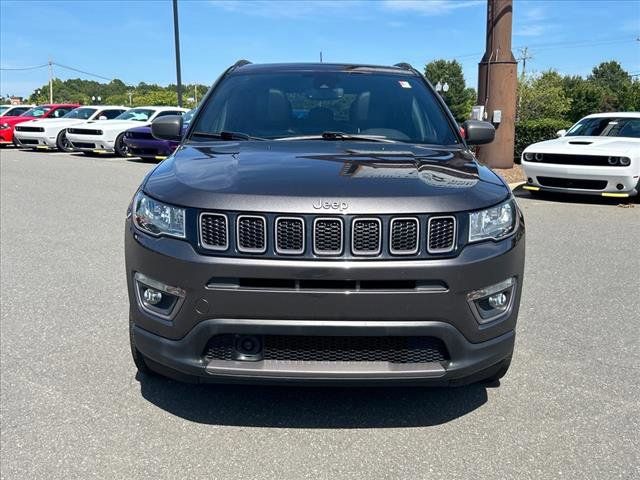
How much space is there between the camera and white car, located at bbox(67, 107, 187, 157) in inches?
753

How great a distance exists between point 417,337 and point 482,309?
12.7 inches

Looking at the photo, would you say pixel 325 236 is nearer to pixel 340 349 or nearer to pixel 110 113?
pixel 340 349

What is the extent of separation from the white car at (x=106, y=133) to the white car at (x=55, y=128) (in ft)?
5.12

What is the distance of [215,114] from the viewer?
4.16 meters

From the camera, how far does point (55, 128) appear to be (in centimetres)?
2159

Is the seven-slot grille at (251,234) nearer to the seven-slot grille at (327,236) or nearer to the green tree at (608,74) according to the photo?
the seven-slot grille at (327,236)

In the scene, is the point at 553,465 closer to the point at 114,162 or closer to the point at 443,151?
the point at 443,151

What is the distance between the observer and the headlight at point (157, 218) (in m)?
2.75

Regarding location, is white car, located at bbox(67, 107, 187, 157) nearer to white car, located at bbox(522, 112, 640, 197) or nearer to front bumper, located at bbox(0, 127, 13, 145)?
front bumper, located at bbox(0, 127, 13, 145)

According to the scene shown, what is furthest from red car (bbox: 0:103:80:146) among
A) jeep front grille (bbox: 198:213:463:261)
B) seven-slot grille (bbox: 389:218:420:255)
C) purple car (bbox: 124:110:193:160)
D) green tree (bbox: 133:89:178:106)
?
green tree (bbox: 133:89:178:106)

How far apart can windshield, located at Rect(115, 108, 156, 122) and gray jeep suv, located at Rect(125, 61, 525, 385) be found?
58.7 feet

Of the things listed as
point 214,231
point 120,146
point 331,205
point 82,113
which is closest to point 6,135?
point 82,113

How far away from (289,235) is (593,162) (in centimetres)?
898

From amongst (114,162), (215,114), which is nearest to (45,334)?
(215,114)
